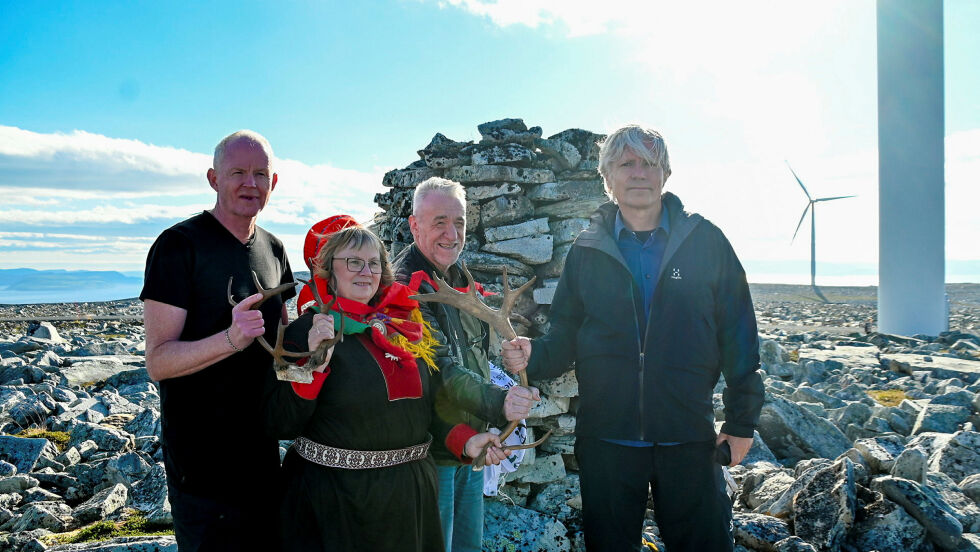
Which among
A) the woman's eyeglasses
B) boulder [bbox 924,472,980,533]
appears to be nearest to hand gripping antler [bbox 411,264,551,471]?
the woman's eyeglasses

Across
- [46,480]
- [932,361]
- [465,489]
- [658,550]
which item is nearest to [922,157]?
[932,361]

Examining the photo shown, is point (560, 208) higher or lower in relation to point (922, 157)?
lower

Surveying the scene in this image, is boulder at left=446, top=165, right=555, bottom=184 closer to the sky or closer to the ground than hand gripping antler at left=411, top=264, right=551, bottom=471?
closer to the sky

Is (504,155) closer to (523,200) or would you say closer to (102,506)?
(523,200)

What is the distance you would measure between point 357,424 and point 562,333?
4.66 ft

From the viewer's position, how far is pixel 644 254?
3.61 meters

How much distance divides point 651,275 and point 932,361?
15792mm

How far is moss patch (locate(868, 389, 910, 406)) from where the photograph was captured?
36.4ft

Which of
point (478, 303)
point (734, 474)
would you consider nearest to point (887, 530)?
point (734, 474)

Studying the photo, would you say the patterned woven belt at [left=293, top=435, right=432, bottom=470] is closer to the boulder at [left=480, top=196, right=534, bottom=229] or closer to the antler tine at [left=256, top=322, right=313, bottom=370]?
the antler tine at [left=256, top=322, right=313, bottom=370]

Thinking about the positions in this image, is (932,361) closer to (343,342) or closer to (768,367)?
(768,367)

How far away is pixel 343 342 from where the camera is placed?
3012mm

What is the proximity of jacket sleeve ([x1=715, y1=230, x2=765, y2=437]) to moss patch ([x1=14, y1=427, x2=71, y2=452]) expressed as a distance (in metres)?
8.10

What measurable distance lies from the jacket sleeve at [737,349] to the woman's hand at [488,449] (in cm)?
139
